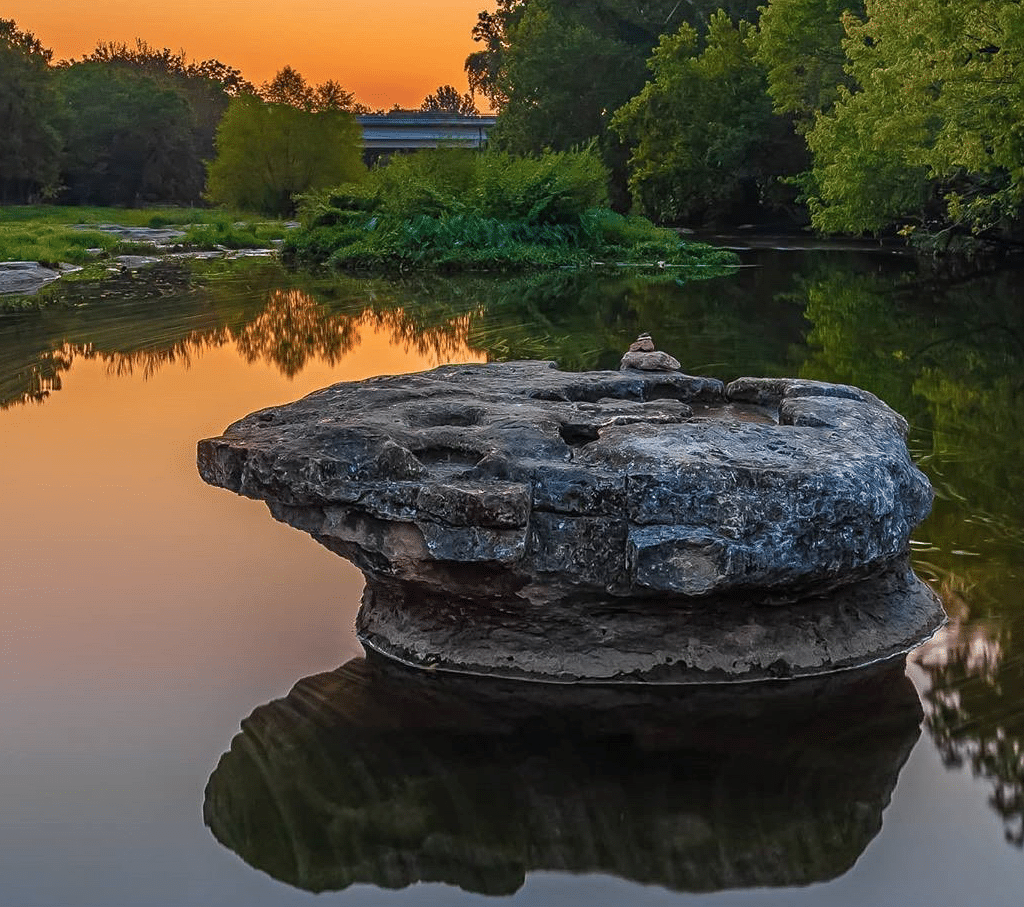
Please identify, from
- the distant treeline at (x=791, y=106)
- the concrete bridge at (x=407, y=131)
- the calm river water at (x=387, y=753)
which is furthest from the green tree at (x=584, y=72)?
the calm river water at (x=387, y=753)

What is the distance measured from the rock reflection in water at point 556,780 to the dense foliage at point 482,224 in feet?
81.0

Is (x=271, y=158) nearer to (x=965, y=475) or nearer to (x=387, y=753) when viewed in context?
(x=965, y=475)

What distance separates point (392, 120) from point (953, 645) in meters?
83.1

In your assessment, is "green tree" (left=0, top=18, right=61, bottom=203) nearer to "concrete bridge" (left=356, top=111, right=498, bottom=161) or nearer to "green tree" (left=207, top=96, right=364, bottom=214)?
"green tree" (left=207, top=96, right=364, bottom=214)

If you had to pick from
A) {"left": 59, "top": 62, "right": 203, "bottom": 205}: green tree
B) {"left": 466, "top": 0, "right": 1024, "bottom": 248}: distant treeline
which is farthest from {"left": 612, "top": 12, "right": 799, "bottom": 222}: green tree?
{"left": 59, "top": 62, "right": 203, "bottom": 205}: green tree

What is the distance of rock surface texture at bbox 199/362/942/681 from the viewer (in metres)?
5.36

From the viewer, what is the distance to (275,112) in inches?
2114

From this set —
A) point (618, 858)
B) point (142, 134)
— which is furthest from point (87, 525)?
point (142, 134)

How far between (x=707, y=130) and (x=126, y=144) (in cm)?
3342

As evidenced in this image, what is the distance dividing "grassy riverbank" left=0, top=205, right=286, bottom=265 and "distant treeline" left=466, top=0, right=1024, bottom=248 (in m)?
13.7

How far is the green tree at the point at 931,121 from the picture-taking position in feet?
70.4

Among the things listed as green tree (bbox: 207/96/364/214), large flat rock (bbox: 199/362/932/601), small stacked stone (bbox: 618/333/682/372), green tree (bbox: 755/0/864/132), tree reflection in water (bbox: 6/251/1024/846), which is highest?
green tree (bbox: 755/0/864/132)

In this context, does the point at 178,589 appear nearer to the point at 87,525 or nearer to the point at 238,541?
the point at 238,541

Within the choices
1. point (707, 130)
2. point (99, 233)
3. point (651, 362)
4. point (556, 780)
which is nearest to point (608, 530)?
point (556, 780)
